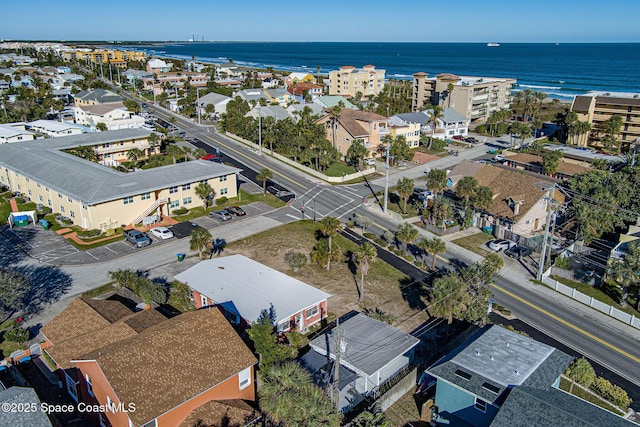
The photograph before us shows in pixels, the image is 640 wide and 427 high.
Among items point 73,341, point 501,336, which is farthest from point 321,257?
point 73,341

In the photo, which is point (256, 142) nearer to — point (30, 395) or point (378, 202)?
point (378, 202)

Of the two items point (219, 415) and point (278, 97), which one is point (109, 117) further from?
point (219, 415)

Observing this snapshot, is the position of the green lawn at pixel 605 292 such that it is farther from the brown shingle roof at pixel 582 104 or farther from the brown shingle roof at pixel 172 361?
the brown shingle roof at pixel 582 104

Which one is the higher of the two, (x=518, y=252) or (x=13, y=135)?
(x=13, y=135)

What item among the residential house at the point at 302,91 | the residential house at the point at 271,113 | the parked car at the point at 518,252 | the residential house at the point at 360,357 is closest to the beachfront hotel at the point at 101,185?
the residential house at the point at 360,357

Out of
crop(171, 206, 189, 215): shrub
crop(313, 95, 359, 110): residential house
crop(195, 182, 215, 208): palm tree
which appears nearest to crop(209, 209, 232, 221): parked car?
crop(195, 182, 215, 208): palm tree

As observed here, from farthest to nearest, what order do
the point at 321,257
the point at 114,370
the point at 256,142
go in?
the point at 256,142, the point at 321,257, the point at 114,370

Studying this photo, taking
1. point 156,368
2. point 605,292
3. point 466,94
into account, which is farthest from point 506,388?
point 466,94
